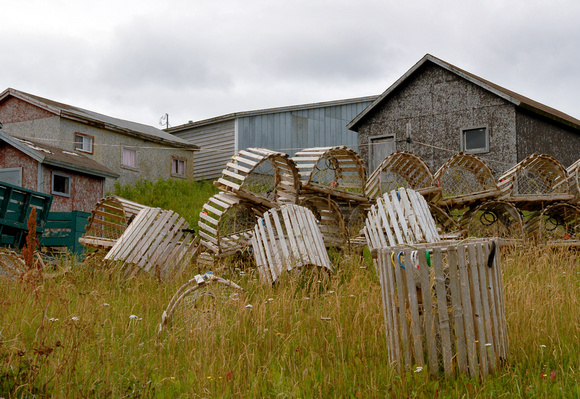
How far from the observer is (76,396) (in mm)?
2754

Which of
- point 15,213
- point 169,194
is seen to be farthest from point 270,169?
point 169,194

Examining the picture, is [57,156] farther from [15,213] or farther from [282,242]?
A: [282,242]

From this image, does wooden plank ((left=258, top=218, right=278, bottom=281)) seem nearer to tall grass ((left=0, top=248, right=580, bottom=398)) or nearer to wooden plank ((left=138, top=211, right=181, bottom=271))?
tall grass ((left=0, top=248, right=580, bottom=398))

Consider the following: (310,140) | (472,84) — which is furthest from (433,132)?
(310,140)

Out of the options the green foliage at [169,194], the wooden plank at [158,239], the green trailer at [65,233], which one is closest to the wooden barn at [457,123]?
the green foliage at [169,194]

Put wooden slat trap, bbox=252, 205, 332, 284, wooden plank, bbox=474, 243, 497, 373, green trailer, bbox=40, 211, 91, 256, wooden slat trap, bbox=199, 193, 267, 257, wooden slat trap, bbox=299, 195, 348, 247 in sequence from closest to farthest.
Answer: wooden plank, bbox=474, 243, 497, 373
wooden slat trap, bbox=252, 205, 332, 284
wooden slat trap, bbox=199, 193, 267, 257
wooden slat trap, bbox=299, 195, 348, 247
green trailer, bbox=40, 211, 91, 256

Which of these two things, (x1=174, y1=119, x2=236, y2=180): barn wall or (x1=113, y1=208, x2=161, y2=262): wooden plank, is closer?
(x1=113, y1=208, x2=161, y2=262): wooden plank

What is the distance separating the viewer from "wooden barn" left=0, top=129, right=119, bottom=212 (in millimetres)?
15227

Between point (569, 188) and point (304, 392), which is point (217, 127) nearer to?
point (569, 188)

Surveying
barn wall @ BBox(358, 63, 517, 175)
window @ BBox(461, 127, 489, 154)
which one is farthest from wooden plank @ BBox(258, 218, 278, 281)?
window @ BBox(461, 127, 489, 154)

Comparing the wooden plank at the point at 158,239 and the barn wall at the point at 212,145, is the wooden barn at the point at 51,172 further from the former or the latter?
the wooden plank at the point at 158,239

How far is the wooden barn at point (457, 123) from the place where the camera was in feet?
48.9

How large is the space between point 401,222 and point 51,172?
12215 mm

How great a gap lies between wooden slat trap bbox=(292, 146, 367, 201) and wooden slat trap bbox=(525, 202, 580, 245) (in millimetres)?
2777
